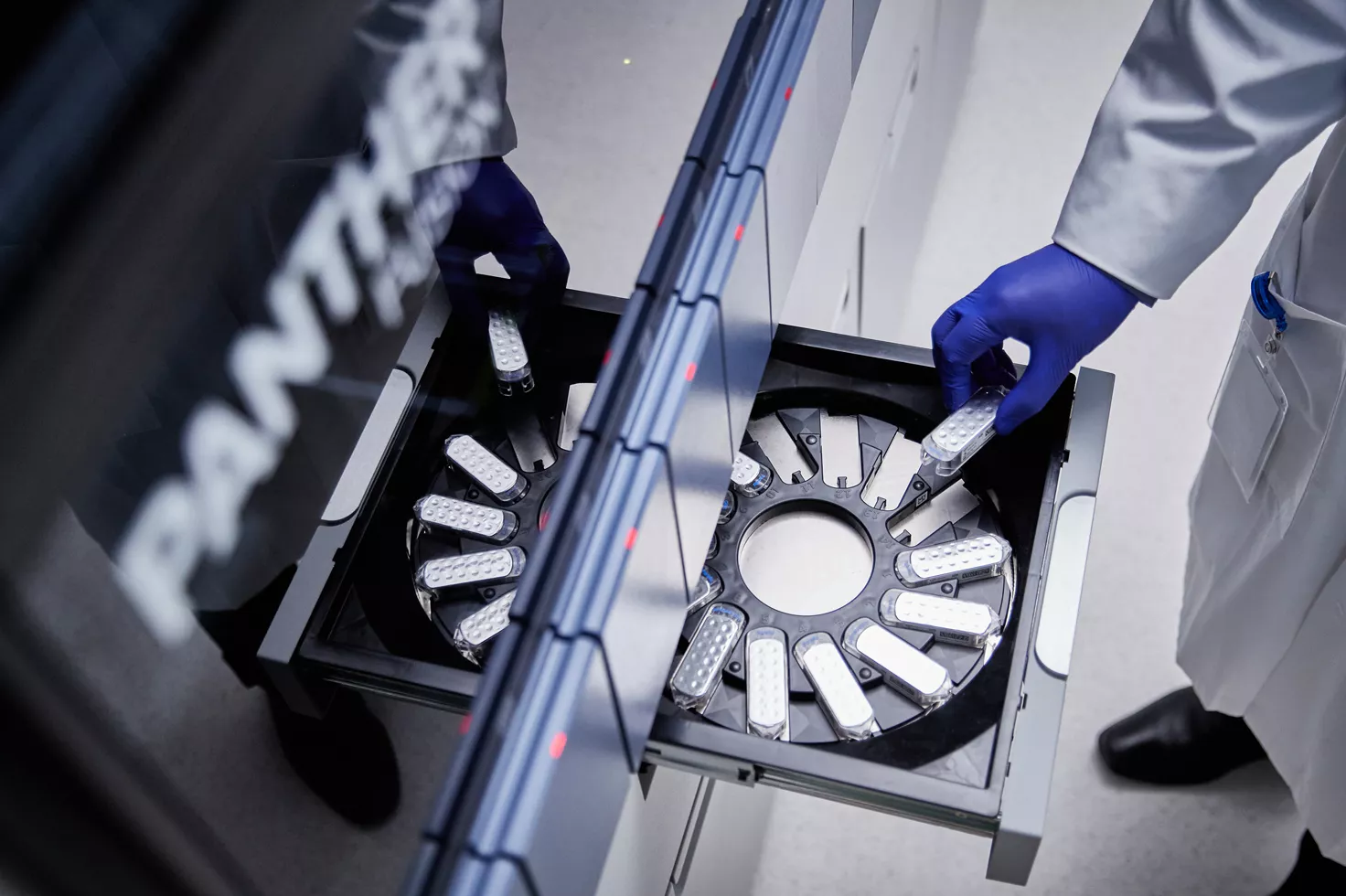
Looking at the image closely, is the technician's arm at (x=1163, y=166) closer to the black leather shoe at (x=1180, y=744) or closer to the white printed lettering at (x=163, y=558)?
the white printed lettering at (x=163, y=558)

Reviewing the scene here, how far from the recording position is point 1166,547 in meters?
2.35

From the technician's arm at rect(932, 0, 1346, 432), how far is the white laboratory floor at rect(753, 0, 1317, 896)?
1.00 meters

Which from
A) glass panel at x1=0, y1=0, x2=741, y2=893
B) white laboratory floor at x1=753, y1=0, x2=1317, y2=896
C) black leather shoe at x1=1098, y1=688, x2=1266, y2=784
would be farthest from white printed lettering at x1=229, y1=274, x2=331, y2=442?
black leather shoe at x1=1098, y1=688, x2=1266, y2=784

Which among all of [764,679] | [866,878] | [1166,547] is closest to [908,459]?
[764,679]

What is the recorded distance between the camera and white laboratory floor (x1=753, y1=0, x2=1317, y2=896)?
2055 millimetres

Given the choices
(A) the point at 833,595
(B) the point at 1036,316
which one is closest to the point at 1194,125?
(B) the point at 1036,316

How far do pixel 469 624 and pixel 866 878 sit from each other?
126 cm

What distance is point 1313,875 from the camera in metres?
1.87

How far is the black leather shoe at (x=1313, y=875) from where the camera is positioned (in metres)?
1.84

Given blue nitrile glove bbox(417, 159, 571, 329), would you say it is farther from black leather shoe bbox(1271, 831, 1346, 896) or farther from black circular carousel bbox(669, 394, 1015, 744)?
black leather shoe bbox(1271, 831, 1346, 896)

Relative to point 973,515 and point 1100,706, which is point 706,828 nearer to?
point 973,515

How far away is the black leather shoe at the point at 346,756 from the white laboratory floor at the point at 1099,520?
3.95 ft

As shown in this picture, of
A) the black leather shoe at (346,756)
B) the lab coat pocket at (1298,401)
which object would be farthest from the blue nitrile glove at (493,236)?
the lab coat pocket at (1298,401)

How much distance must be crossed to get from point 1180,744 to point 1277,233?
948 mm
